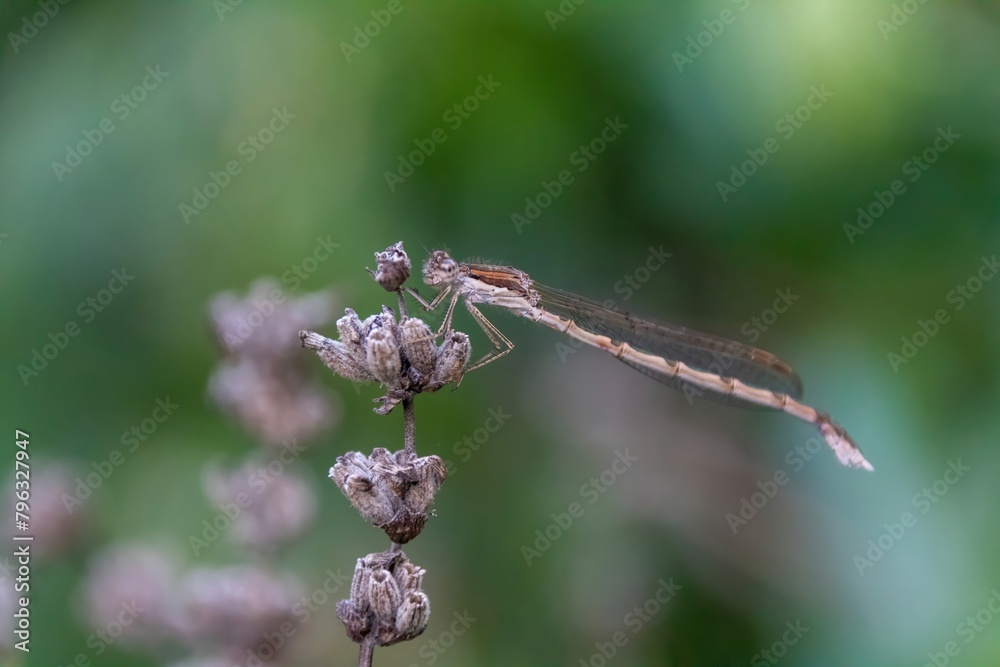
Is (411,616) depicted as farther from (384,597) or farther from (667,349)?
(667,349)

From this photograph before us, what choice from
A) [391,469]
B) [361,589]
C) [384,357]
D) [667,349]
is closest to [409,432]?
[391,469]

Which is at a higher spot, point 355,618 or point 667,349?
point 667,349

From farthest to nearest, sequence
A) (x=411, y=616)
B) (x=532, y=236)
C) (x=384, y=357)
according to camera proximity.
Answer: (x=532, y=236)
(x=384, y=357)
(x=411, y=616)

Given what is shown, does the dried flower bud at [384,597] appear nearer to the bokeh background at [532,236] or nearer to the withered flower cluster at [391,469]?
the withered flower cluster at [391,469]

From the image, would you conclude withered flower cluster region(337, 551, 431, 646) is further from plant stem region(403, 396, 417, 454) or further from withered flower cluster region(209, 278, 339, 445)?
withered flower cluster region(209, 278, 339, 445)

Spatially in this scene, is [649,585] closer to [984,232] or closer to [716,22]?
[984,232]

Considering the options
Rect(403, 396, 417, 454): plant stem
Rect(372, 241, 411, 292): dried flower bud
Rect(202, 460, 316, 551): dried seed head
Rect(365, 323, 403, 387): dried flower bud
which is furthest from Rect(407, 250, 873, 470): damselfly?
Rect(403, 396, 417, 454): plant stem
